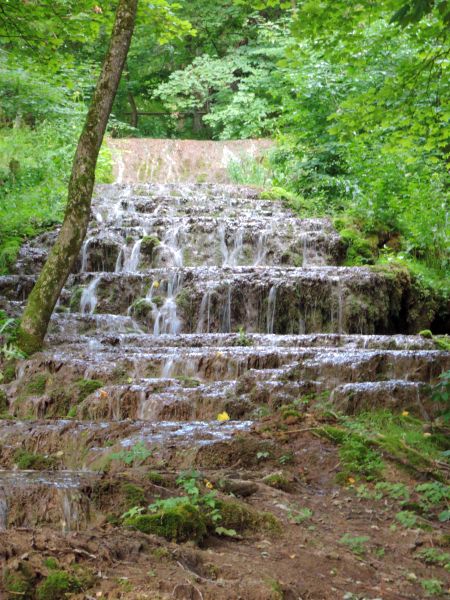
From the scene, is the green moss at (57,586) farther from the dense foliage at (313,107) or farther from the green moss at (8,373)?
the green moss at (8,373)

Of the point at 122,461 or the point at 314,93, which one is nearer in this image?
the point at 122,461

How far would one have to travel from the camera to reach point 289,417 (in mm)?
5555

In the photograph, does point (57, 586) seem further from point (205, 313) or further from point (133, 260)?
point (133, 260)

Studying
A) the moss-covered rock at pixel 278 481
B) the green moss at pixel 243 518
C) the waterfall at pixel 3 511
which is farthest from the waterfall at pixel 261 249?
the waterfall at pixel 3 511

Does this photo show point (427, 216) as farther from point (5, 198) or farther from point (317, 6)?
point (5, 198)

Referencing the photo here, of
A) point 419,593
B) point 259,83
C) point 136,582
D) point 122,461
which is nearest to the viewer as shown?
point 136,582

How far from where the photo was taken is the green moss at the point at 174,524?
335cm

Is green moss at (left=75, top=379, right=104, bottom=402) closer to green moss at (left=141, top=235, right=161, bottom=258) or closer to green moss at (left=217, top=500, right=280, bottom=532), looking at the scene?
green moss at (left=217, top=500, right=280, bottom=532)

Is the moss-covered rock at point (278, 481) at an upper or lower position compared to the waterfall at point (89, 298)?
lower

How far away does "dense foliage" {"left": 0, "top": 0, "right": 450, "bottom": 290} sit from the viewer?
756 centimetres

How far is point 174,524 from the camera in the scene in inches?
134

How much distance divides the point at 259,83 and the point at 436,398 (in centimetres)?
1952

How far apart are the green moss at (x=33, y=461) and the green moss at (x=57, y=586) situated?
236 cm

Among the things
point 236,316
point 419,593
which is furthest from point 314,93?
point 419,593
